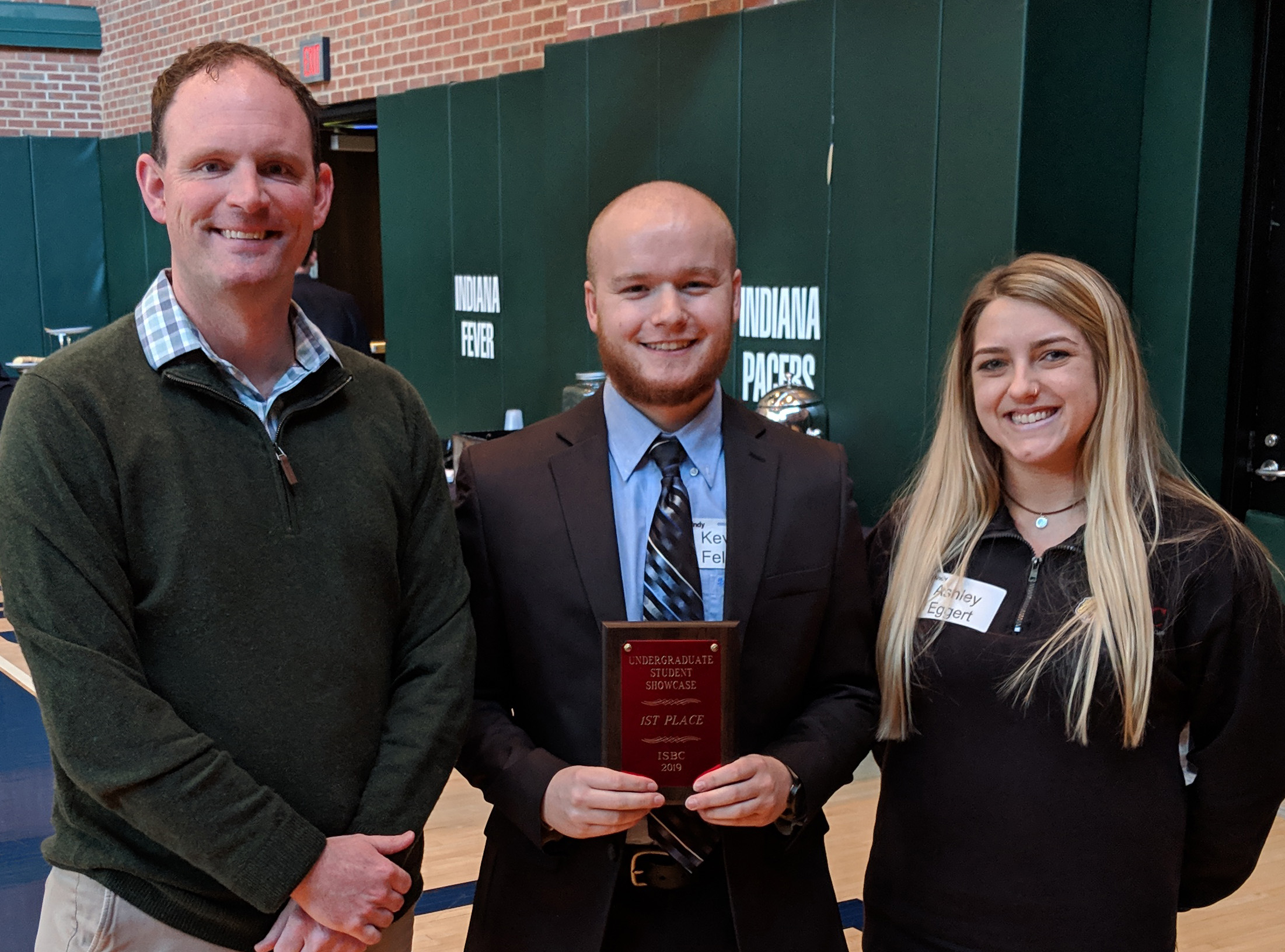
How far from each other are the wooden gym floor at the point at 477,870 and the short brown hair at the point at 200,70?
2.16m

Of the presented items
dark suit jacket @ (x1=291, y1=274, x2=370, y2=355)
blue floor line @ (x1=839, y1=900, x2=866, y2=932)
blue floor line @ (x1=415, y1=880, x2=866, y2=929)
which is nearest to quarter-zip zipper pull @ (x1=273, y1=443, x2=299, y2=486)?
blue floor line @ (x1=415, y1=880, x2=866, y2=929)

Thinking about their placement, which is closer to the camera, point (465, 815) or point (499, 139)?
point (465, 815)

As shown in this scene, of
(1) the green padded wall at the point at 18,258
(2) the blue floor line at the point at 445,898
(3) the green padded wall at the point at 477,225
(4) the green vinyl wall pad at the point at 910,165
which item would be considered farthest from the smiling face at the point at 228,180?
(1) the green padded wall at the point at 18,258

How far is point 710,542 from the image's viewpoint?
1.71 metres

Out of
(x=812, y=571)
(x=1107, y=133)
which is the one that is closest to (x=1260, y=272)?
(x=1107, y=133)

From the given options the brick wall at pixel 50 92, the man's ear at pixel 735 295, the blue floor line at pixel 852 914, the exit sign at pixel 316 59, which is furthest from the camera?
the brick wall at pixel 50 92

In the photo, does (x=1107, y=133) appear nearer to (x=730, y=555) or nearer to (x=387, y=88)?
(x=730, y=555)

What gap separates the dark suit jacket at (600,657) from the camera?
64.5 inches

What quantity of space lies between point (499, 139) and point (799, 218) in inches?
110

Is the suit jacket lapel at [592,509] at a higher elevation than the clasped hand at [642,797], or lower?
higher

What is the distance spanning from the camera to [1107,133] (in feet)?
13.6

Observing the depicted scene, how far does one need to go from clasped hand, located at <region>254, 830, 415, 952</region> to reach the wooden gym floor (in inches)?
63.1

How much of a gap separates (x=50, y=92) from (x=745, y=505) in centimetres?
1217

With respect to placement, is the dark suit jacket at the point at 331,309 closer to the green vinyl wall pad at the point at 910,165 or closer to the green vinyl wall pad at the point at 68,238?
the green vinyl wall pad at the point at 910,165
